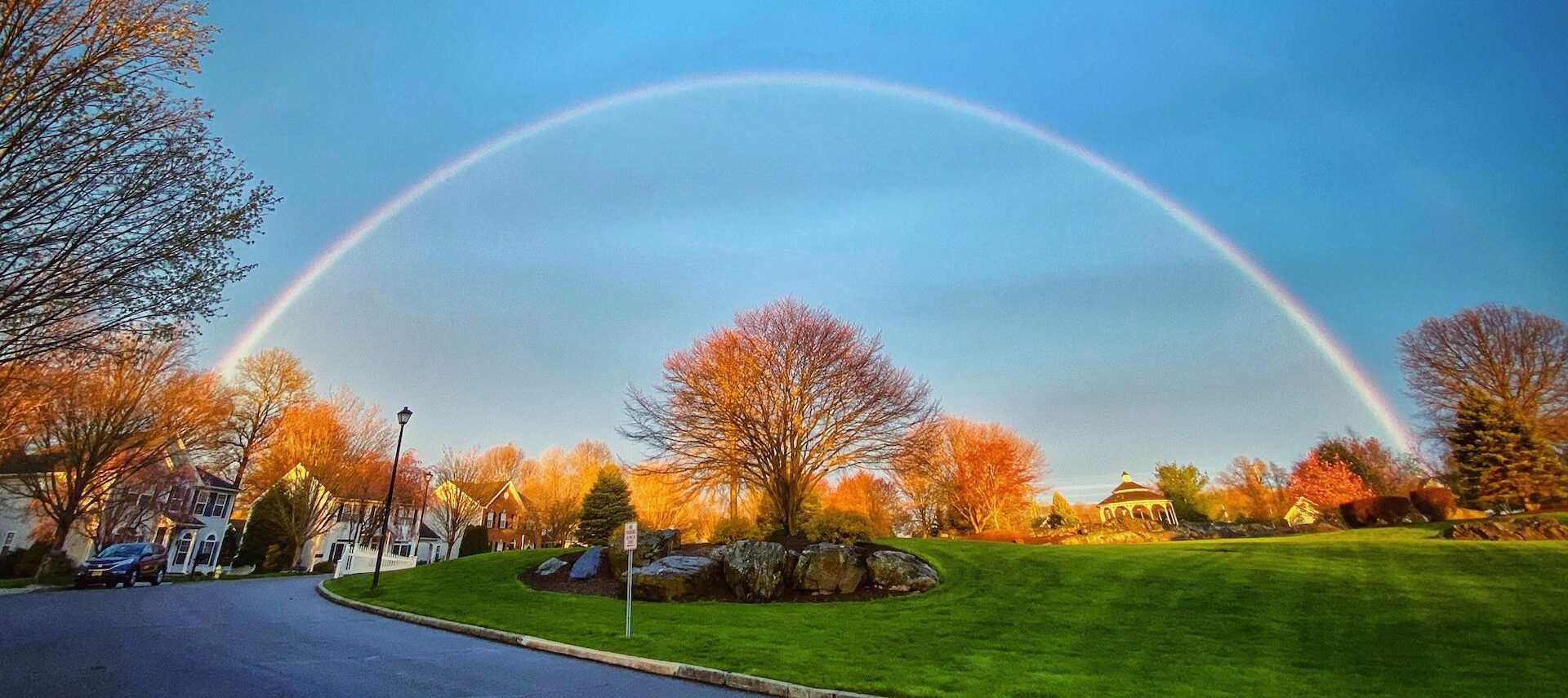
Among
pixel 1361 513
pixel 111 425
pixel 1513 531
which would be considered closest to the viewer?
pixel 1513 531

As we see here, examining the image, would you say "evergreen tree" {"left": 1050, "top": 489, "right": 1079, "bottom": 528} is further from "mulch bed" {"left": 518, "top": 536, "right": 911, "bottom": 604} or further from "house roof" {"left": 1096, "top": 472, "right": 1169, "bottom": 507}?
"mulch bed" {"left": 518, "top": 536, "right": 911, "bottom": 604}

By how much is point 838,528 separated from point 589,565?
9186mm

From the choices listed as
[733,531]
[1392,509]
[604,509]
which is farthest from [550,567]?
[1392,509]

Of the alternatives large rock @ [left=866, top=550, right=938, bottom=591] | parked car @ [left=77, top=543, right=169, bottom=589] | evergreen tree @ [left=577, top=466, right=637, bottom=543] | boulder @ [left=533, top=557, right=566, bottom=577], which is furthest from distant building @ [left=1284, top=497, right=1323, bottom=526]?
parked car @ [left=77, top=543, right=169, bottom=589]

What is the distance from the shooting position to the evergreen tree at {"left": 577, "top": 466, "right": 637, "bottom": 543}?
5012cm

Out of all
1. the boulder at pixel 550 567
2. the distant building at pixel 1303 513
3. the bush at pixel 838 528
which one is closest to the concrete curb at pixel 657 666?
the boulder at pixel 550 567

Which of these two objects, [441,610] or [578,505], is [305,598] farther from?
[578,505]

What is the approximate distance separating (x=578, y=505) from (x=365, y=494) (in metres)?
19.0

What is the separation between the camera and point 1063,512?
57.5 metres

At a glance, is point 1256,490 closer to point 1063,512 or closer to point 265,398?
point 1063,512

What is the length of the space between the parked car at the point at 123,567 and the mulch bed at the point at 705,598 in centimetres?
1612

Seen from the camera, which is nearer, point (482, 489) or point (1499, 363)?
point (1499, 363)

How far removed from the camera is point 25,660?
842 centimetres

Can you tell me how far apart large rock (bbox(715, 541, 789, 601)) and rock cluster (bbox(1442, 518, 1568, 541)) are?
22.9 meters
